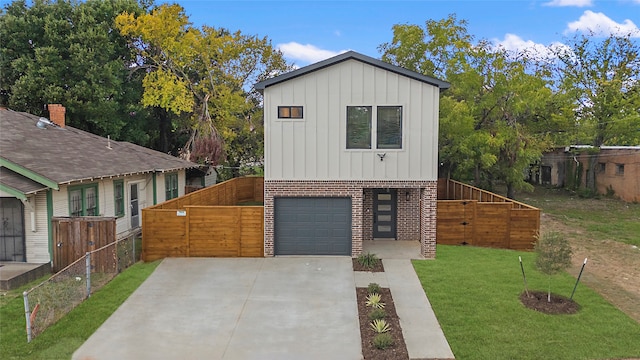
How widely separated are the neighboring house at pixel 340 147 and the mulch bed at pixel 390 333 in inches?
162

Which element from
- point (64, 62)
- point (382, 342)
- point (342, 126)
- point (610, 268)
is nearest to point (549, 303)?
point (382, 342)

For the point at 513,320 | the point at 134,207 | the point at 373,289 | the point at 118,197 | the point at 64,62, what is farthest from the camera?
the point at 64,62

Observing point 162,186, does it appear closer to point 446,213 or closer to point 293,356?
point 446,213

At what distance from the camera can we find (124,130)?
2955 cm

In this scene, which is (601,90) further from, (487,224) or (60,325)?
(60,325)

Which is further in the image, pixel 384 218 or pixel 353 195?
pixel 384 218

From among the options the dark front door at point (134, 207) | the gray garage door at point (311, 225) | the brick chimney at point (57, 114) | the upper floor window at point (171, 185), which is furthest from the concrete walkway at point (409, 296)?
the brick chimney at point (57, 114)

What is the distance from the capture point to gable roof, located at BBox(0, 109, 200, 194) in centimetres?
1234

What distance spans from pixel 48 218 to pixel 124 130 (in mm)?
17990

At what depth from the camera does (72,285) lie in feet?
33.7

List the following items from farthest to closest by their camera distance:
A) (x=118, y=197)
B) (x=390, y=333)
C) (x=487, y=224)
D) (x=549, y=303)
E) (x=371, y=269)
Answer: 1. (x=118, y=197)
2. (x=487, y=224)
3. (x=371, y=269)
4. (x=549, y=303)
5. (x=390, y=333)

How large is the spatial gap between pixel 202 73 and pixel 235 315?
2654 cm

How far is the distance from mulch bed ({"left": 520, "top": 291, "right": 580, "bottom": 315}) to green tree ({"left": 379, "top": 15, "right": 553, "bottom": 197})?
13590 millimetres

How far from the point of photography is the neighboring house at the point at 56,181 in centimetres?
1255
